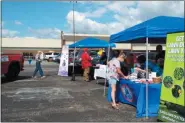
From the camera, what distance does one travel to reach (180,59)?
609 cm

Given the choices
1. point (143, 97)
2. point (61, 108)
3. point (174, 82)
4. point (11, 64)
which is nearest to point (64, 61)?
point (11, 64)

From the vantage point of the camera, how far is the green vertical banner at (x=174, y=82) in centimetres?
604

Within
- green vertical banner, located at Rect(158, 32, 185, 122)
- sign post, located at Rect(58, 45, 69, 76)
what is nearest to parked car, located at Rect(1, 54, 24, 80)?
sign post, located at Rect(58, 45, 69, 76)

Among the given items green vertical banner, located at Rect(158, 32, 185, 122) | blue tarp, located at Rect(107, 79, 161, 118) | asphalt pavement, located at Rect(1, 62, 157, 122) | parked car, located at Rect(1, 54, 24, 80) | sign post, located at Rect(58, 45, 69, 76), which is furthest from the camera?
sign post, located at Rect(58, 45, 69, 76)

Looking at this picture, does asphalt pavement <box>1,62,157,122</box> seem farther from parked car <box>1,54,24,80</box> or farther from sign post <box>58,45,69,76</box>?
sign post <box>58,45,69,76</box>

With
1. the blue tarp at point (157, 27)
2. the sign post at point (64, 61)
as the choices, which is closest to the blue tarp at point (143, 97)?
the blue tarp at point (157, 27)

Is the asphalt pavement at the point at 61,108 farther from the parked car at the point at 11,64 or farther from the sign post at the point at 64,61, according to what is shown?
the sign post at the point at 64,61

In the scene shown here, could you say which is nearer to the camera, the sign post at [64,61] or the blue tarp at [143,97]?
the blue tarp at [143,97]

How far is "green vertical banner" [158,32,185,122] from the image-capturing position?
19.8ft

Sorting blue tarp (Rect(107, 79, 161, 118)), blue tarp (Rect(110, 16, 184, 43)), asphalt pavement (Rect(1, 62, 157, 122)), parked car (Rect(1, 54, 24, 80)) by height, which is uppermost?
blue tarp (Rect(110, 16, 184, 43))

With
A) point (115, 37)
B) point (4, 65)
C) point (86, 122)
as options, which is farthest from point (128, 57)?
point (4, 65)

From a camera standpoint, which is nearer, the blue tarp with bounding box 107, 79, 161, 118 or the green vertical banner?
the green vertical banner

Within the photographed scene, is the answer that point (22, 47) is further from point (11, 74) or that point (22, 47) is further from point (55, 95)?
point (55, 95)

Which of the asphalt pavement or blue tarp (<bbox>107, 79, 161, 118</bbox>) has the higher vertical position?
blue tarp (<bbox>107, 79, 161, 118</bbox>)
